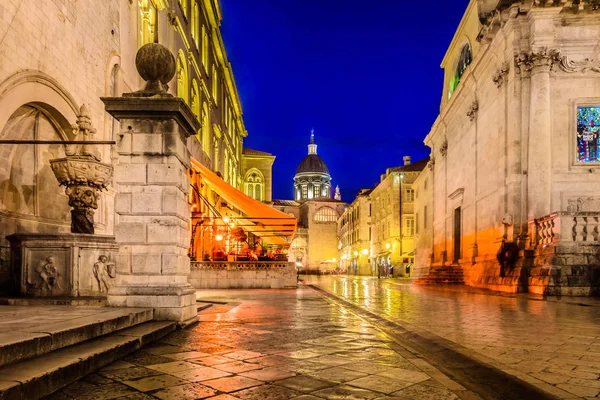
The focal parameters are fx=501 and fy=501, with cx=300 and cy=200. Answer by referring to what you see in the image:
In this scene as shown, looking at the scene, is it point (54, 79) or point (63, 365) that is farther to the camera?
point (54, 79)

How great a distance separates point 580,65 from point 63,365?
64.0 feet

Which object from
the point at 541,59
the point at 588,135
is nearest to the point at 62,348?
the point at 541,59

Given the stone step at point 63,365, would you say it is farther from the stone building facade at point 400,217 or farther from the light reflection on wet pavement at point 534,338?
the stone building facade at point 400,217

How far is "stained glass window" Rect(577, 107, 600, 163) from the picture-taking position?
1788 centimetres

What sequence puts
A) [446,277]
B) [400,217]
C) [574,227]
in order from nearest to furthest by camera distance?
[574,227] < [446,277] < [400,217]

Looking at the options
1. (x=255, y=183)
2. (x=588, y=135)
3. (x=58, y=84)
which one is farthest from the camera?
(x=255, y=183)

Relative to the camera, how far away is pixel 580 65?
17953 mm

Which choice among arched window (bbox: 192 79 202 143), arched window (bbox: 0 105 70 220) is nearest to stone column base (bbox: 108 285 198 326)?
arched window (bbox: 0 105 70 220)

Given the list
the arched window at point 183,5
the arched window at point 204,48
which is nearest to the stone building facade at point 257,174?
the arched window at point 204,48

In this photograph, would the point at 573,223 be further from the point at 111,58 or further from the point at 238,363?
the point at 111,58

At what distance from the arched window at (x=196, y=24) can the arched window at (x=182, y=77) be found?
10.3 feet

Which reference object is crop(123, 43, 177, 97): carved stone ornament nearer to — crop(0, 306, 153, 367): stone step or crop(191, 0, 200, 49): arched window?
crop(0, 306, 153, 367): stone step

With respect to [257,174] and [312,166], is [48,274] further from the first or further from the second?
[312,166]

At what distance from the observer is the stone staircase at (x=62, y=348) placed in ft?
10.6
